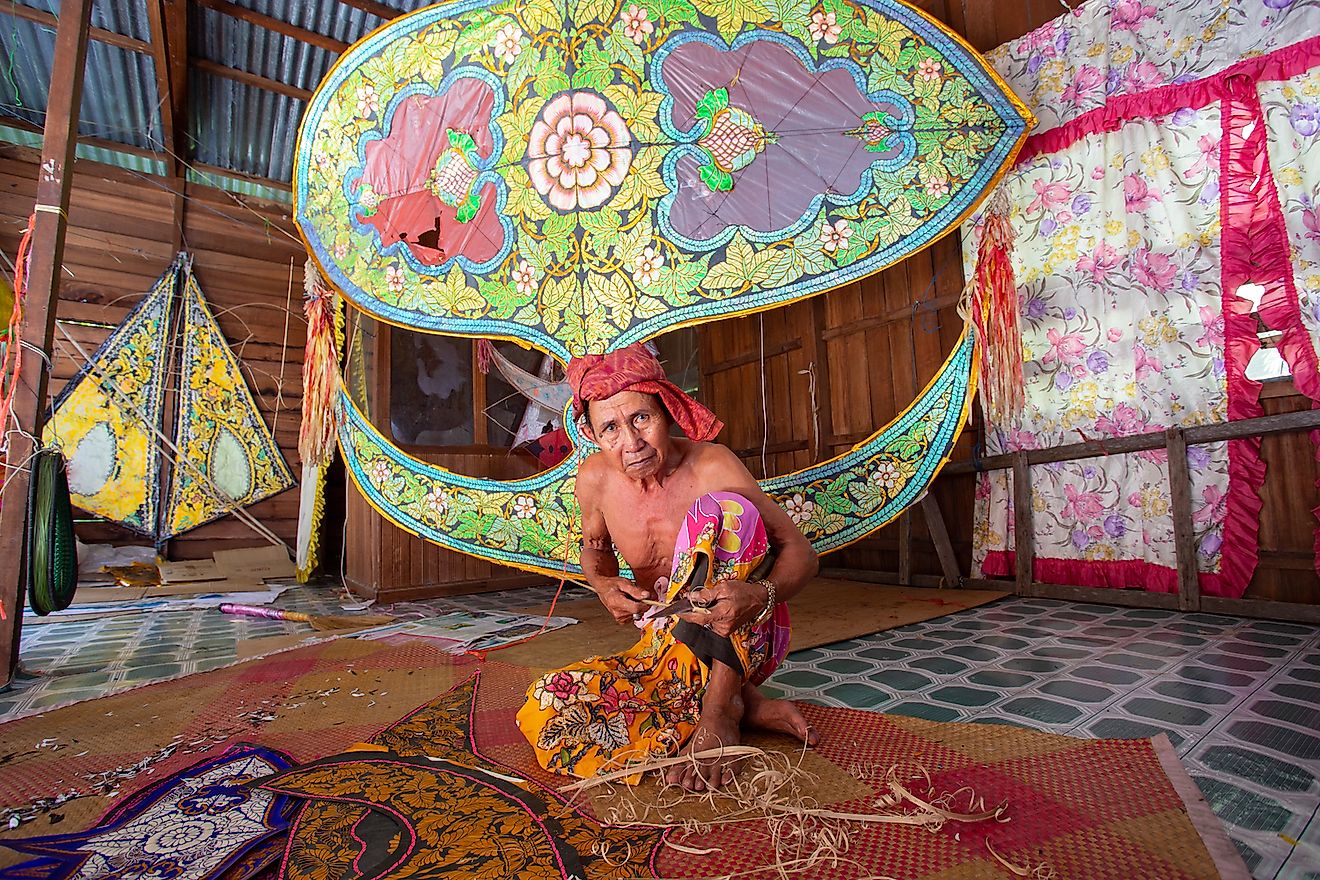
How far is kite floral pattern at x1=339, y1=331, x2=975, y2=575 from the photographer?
102 inches

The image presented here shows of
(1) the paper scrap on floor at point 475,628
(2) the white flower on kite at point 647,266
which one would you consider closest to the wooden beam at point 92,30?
(2) the white flower on kite at point 647,266

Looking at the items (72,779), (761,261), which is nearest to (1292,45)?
(761,261)

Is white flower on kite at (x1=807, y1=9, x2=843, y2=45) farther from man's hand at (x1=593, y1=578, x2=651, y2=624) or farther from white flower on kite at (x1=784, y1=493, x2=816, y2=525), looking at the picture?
man's hand at (x1=593, y1=578, x2=651, y2=624)

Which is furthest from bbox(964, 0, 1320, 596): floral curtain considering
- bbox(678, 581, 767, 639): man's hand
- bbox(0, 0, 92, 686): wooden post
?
bbox(0, 0, 92, 686): wooden post

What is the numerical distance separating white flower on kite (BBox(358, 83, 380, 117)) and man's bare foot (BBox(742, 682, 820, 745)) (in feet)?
8.96

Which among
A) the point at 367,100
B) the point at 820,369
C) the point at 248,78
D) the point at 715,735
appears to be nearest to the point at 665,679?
the point at 715,735

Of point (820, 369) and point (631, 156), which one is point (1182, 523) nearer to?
point (820, 369)

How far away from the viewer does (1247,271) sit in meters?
2.67

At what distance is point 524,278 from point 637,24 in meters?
1.09

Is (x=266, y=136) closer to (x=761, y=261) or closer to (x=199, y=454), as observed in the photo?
(x=199, y=454)

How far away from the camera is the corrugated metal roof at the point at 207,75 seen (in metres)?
4.49

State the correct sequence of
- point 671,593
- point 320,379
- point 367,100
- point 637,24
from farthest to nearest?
point 320,379, point 367,100, point 637,24, point 671,593

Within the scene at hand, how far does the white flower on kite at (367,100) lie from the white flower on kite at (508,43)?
57 cm

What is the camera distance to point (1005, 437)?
141 inches
